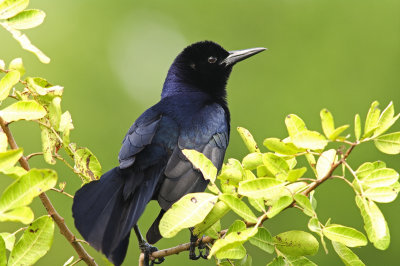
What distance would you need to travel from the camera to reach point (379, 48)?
1055cm

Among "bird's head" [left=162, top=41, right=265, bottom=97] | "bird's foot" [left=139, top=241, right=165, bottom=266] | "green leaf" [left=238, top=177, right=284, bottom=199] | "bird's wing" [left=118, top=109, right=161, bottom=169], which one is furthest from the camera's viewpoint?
"bird's head" [left=162, top=41, right=265, bottom=97]

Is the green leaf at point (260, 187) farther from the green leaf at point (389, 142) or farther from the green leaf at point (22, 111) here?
the green leaf at point (22, 111)

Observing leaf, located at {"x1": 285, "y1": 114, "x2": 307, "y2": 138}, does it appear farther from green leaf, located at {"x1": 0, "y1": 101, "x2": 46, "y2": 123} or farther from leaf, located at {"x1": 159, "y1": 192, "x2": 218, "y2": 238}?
green leaf, located at {"x1": 0, "y1": 101, "x2": 46, "y2": 123}

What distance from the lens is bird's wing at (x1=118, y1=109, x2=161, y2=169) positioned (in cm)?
349

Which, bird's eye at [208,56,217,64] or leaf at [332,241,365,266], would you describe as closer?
leaf at [332,241,365,266]

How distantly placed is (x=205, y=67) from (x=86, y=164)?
245cm

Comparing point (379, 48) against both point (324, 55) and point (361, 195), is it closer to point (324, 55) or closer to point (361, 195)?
point (324, 55)

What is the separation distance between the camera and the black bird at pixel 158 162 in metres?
2.88

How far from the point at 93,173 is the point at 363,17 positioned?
9.19 m

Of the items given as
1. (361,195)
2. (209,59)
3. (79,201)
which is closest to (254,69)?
(209,59)

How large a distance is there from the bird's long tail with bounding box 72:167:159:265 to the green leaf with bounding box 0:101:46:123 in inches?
27.2

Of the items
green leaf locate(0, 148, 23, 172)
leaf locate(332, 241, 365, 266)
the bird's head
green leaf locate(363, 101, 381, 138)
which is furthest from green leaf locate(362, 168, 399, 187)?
the bird's head

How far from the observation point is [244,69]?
10.1 meters

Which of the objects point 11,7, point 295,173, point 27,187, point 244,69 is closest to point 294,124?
point 295,173
